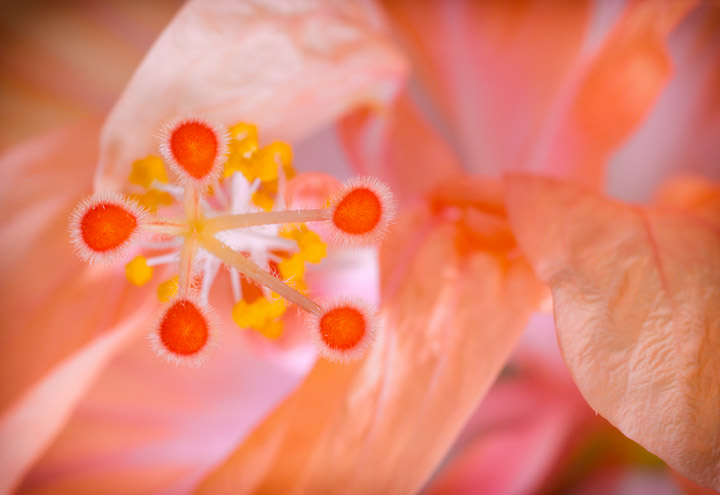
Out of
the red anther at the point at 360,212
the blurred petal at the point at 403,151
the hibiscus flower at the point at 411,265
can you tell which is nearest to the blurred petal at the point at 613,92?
the hibiscus flower at the point at 411,265

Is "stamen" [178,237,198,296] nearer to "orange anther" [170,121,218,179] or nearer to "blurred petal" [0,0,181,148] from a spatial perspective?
"orange anther" [170,121,218,179]

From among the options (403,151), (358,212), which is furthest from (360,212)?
(403,151)

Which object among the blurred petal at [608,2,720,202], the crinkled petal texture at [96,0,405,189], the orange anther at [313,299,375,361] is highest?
the blurred petal at [608,2,720,202]

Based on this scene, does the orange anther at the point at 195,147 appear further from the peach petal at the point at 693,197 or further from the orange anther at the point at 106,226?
the peach petal at the point at 693,197

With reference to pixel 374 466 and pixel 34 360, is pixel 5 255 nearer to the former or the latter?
pixel 34 360

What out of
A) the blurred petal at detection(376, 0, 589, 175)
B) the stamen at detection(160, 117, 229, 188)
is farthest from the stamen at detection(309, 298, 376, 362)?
the blurred petal at detection(376, 0, 589, 175)

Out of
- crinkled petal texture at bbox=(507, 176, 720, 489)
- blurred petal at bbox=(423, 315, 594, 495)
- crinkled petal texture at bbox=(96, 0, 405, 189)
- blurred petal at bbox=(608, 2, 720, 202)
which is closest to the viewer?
crinkled petal texture at bbox=(507, 176, 720, 489)
